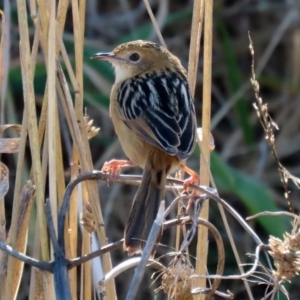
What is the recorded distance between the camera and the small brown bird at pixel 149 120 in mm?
2846

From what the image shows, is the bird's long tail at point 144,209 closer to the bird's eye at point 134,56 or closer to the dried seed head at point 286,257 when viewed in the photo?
the dried seed head at point 286,257

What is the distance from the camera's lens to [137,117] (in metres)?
3.34

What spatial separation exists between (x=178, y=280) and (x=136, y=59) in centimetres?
190

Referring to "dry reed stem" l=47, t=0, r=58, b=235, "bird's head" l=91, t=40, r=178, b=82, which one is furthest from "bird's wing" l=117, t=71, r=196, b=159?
"dry reed stem" l=47, t=0, r=58, b=235

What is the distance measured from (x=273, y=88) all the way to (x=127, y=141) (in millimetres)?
3102

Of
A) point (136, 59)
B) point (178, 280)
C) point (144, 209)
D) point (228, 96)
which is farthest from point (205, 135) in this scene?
point (228, 96)

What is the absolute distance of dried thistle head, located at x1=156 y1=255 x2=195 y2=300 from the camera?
7.13ft

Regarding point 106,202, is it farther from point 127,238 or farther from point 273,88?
point 127,238

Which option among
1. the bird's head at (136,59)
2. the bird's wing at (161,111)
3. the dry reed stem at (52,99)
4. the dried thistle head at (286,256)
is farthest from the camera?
the bird's head at (136,59)

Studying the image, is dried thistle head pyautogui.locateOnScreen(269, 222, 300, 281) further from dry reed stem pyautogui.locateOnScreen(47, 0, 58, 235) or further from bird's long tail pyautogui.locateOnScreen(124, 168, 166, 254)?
dry reed stem pyautogui.locateOnScreen(47, 0, 58, 235)

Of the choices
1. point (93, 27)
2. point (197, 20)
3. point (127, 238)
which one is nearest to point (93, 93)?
point (93, 27)

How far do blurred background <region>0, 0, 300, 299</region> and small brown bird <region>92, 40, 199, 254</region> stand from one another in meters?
1.11

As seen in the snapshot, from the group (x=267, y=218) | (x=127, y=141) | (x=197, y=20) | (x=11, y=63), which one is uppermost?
(x=11, y=63)

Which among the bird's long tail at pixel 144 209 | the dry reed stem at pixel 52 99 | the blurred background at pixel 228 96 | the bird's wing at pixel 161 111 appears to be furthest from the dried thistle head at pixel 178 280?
the blurred background at pixel 228 96
